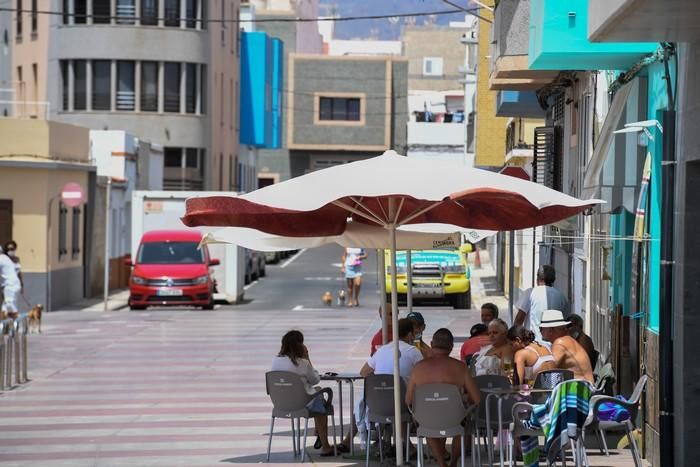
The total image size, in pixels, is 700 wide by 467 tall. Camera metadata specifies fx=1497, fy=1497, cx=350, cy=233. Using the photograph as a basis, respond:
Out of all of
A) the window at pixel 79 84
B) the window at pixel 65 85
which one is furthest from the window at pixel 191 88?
the window at pixel 65 85

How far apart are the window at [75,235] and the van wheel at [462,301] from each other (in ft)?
31.9

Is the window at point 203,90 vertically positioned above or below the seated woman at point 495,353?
above

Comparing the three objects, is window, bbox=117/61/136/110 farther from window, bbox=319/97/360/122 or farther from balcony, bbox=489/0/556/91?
balcony, bbox=489/0/556/91

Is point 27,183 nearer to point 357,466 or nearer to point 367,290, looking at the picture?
point 367,290

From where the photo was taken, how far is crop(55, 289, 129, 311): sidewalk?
36.0m

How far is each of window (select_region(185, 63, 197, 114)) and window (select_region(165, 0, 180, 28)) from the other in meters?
1.60

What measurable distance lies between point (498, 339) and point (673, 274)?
2365 millimetres

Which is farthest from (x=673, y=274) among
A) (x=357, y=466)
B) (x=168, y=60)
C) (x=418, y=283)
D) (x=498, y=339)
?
(x=168, y=60)

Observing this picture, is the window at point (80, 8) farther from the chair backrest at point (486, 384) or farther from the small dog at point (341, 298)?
the chair backrest at point (486, 384)

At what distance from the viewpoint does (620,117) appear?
15211 mm

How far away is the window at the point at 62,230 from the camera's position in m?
36.1

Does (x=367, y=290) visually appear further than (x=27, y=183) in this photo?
Yes

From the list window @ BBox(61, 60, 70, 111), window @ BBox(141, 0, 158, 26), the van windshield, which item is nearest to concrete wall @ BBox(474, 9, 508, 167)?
the van windshield

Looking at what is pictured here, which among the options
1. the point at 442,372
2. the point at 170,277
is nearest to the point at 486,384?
the point at 442,372
